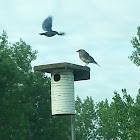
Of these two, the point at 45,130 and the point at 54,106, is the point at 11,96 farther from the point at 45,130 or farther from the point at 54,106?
the point at 54,106

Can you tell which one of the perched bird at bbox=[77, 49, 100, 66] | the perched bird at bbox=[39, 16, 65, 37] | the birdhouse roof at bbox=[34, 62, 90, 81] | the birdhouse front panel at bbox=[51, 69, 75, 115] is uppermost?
the perched bird at bbox=[39, 16, 65, 37]

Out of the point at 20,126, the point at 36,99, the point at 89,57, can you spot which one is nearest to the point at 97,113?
the point at 36,99

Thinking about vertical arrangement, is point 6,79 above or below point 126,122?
above

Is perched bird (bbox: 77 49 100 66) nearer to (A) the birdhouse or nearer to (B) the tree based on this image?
(A) the birdhouse

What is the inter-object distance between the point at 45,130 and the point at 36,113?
41.7 inches

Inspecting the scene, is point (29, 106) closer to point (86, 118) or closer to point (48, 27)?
point (48, 27)

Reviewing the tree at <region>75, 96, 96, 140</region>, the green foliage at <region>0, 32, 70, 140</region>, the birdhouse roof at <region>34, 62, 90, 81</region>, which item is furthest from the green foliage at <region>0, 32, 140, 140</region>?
the tree at <region>75, 96, 96, 140</region>

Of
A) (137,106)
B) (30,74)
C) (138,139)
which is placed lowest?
(138,139)

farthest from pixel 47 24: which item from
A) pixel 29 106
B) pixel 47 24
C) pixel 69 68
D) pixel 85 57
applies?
pixel 29 106

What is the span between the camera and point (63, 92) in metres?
11.5

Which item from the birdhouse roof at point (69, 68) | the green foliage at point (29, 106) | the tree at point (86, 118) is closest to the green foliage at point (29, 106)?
the green foliage at point (29, 106)

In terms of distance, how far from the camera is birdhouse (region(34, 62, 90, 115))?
1136 cm

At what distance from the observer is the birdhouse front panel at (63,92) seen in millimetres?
11375

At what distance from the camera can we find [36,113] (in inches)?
1069
